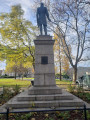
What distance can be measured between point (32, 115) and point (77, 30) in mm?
19004

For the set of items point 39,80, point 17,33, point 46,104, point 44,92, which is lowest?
point 46,104

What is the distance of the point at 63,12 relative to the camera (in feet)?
65.0

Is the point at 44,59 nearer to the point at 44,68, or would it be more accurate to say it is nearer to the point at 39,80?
the point at 44,68

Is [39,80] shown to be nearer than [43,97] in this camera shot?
No

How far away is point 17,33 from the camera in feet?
65.2

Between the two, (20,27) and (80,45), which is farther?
(80,45)

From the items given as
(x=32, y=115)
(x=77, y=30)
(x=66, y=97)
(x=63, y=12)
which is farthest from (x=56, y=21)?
(x=32, y=115)

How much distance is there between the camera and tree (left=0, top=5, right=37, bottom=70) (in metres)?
19.6

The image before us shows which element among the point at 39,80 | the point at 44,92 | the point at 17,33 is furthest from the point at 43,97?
the point at 17,33

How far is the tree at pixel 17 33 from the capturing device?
19.6 meters

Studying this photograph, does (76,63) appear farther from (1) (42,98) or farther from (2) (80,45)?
(1) (42,98)

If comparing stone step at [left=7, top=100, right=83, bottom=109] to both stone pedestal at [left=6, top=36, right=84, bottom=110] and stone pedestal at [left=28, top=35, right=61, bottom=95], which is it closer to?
stone pedestal at [left=6, top=36, right=84, bottom=110]

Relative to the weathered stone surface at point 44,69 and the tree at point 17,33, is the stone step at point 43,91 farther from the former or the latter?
the tree at point 17,33

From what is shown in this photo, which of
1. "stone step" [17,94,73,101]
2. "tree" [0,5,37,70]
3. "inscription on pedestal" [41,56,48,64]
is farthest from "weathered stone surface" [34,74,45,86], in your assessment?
"tree" [0,5,37,70]
